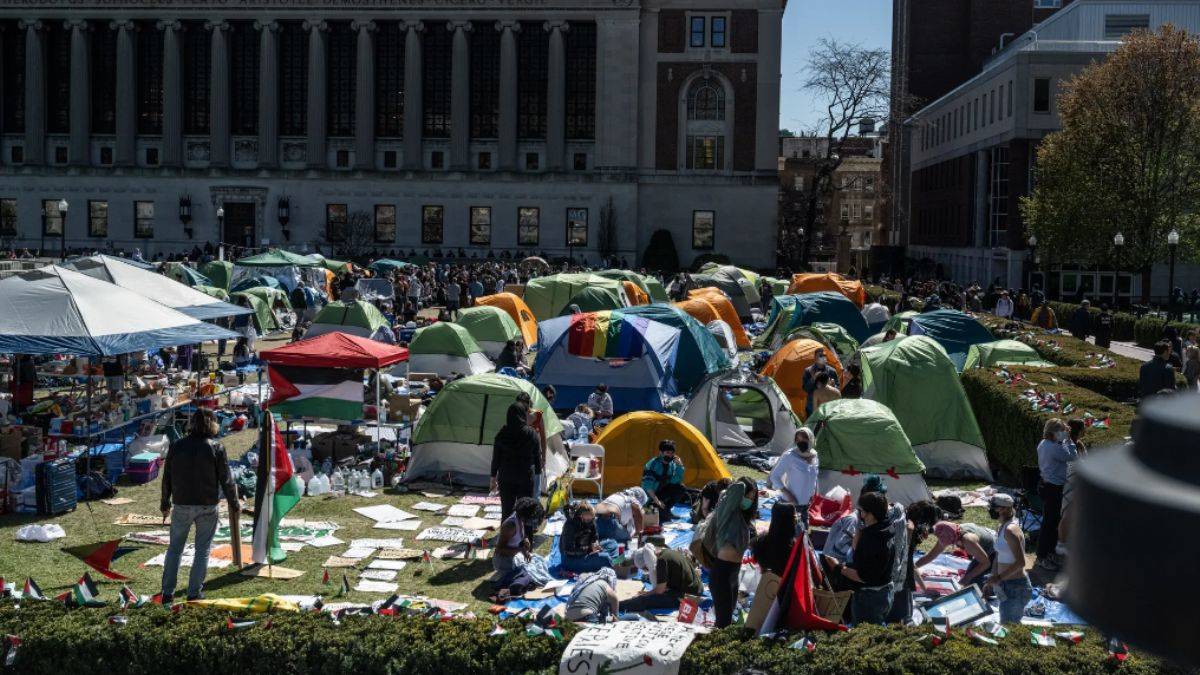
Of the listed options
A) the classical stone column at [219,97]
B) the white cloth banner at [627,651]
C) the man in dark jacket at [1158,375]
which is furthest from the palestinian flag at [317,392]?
the classical stone column at [219,97]

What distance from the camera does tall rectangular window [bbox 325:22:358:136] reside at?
74.8 meters

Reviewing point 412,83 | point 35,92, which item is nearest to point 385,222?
point 412,83

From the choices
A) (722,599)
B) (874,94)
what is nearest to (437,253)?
(874,94)

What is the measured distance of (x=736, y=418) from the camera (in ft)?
72.4

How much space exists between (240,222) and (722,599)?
229 ft

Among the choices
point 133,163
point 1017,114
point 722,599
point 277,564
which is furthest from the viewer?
point 133,163

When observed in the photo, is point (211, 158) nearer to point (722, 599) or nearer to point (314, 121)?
point (314, 121)

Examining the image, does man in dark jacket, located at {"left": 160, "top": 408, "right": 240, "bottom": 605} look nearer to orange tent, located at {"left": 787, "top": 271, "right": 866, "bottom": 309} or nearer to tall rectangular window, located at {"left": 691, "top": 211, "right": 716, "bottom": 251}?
orange tent, located at {"left": 787, "top": 271, "right": 866, "bottom": 309}

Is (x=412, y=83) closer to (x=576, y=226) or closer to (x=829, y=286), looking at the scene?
(x=576, y=226)

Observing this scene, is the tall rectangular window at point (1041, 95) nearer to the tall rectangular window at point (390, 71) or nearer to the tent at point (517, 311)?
the tent at point (517, 311)

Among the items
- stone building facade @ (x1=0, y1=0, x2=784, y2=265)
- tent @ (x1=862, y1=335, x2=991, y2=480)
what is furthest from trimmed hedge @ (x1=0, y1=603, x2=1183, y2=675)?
stone building facade @ (x1=0, y1=0, x2=784, y2=265)

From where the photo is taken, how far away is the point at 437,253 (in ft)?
246

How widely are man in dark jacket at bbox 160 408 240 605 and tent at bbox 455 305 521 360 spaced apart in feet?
62.4

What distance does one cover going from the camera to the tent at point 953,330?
28125 mm
